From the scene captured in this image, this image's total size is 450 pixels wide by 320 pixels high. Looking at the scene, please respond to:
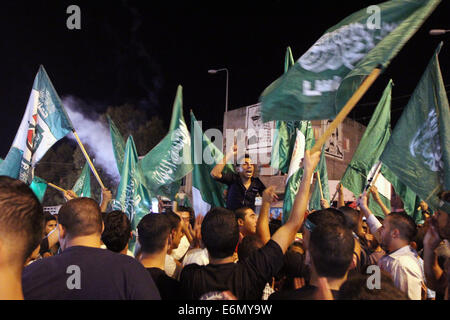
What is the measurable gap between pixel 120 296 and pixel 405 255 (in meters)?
2.59

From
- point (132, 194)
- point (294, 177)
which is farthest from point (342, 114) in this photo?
point (132, 194)

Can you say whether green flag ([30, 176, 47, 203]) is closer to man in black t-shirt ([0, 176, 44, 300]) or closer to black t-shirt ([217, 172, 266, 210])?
black t-shirt ([217, 172, 266, 210])

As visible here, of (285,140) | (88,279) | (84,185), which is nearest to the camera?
(88,279)

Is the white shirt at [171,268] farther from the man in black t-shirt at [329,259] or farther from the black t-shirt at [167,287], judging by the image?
the man in black t-shirt at [329,259]

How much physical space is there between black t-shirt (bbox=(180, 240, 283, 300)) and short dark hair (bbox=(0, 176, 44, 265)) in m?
1.21

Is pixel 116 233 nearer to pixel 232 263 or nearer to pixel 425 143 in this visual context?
pixel 232 263

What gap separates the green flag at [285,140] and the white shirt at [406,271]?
2.90 meters

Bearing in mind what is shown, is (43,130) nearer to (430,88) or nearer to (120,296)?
(120,296)

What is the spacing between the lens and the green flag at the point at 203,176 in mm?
6527

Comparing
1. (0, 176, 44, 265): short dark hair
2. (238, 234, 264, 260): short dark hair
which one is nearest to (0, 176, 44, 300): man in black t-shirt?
(0, 176, 44, 265): short dark hair

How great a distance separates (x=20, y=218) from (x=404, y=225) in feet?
11.1

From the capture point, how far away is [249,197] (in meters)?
5.72

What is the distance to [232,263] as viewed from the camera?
8.74ft
